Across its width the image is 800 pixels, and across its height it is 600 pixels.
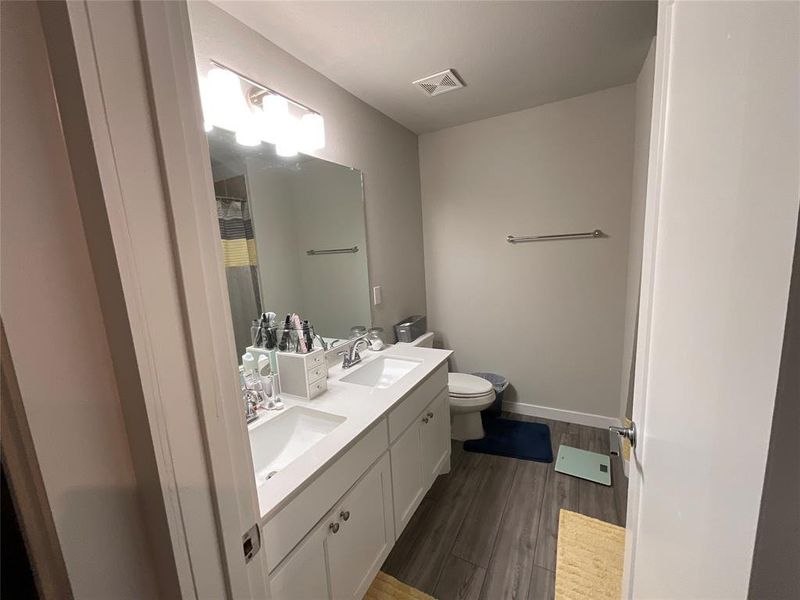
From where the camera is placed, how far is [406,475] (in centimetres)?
152

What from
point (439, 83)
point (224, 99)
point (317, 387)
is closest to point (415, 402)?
point (317, 387)

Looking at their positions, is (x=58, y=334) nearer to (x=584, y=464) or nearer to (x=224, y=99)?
(x=224, y=99)

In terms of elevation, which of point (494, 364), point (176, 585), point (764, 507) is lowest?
point (494, 364)

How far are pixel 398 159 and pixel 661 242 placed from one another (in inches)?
80.9

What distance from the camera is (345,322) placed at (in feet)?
6.52

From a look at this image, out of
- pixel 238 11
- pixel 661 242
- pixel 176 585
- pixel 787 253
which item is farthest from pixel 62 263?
pixel 238 11

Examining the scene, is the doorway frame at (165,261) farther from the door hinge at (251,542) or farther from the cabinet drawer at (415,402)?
the cabinet drawer at (415,402)

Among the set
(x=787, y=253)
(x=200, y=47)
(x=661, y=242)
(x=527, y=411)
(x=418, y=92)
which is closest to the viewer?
(x=787, y=253)

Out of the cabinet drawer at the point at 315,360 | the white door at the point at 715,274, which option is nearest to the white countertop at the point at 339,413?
the cabinet drawer at the point at 315,360

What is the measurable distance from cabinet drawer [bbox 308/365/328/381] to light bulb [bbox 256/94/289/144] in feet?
3.41

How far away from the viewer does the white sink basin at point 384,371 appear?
5.90ft

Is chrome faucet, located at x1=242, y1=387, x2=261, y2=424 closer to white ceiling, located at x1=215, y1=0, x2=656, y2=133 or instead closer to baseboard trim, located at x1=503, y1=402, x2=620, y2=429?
white ceiling, located at x1=215, y1=0, x2=656, y2=133

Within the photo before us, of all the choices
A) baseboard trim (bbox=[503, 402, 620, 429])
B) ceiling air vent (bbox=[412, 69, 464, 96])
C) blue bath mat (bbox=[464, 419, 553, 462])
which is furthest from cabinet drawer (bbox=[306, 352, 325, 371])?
baseboard trim (bbox=[503, 402, 620, 429])

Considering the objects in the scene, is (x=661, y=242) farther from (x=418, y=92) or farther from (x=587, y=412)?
(x=587, y=412)
